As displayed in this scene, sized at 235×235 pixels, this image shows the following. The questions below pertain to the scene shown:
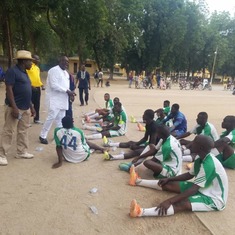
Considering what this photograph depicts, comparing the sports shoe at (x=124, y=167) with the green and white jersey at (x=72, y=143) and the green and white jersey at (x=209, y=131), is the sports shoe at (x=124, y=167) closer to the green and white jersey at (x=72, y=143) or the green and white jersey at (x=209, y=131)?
the green and white jersey at (x=72, y=143)

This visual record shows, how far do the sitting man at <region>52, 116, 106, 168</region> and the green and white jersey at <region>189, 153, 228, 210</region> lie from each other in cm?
227

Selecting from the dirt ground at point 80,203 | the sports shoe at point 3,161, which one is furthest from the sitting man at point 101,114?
the sports shoe at point 3,161

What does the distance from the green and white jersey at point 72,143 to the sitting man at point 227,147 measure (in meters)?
2.36

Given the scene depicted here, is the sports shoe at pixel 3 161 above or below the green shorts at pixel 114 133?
above

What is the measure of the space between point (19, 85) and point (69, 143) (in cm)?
130

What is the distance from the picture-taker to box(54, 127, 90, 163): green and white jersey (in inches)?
197

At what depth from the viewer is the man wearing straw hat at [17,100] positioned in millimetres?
4676

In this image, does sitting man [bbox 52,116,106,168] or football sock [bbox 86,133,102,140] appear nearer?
sitting man [bbox 52,116,106,168]

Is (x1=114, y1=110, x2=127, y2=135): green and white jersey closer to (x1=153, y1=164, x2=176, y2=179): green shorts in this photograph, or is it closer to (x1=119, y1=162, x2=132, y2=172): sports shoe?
(x1=119, y1=162, x2=132, y2=172): sports shoe

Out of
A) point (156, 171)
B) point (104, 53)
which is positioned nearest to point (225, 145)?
point (156, 171)

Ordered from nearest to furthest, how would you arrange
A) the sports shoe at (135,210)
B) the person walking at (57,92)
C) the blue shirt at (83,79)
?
1. the sports shoe at (135,210)
2. the person walking at (57,92)
3. the blue shirt at (83,79)

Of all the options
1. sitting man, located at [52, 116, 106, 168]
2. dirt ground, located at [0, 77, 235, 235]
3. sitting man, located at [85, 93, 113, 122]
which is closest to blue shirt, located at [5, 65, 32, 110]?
sitting man, located at [52, 116, 106, 168]

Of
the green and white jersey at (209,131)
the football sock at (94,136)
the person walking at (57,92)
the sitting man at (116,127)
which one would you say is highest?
the person walking at (57,92)

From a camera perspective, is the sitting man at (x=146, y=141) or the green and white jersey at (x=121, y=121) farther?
the green and white jersey at (x=121, y=121)
